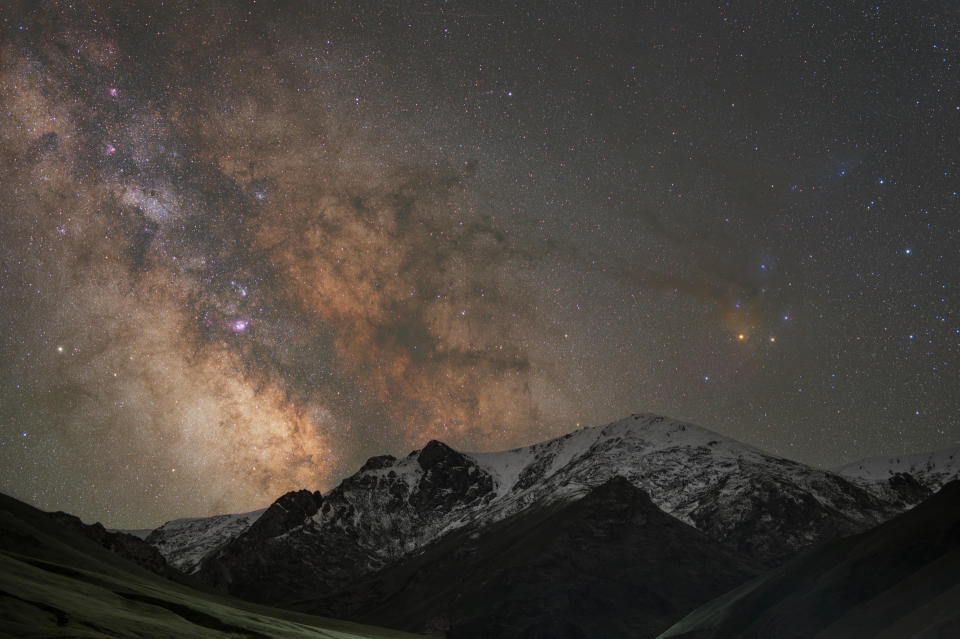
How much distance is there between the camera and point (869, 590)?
379ft

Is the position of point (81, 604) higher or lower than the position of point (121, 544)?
lower

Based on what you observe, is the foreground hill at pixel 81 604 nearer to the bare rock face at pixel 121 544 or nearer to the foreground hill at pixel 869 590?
the bare rock face at pixel 121 544

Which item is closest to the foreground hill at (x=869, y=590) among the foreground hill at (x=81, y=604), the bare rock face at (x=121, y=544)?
the foreground hill at (x=81, y=604)

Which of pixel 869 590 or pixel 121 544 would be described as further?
pixel 121 544

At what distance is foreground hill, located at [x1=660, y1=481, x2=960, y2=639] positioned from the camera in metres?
Result: 92.8

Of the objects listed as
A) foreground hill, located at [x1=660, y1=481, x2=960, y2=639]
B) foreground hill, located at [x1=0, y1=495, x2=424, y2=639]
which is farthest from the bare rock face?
foreground hill, located at [x1=660, y1=481, x2=960, y2=639]

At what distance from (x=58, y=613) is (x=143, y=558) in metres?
145

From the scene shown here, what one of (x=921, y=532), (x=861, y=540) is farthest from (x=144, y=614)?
(x=861, y=540)

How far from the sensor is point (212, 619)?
7400cm

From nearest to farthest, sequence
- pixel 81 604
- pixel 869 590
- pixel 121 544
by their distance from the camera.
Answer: pixel 81 604 → pixel 869 590 → pixel 121 544

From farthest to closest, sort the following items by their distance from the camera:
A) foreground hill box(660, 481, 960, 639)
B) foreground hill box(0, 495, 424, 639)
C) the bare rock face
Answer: the bare rock face < foreground hill box(660, 481, 960, 639) < foreground hill box(0, 495, 424, 639)

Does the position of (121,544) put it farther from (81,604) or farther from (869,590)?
(869,590)

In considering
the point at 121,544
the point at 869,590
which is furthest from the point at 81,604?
the point at 121,544

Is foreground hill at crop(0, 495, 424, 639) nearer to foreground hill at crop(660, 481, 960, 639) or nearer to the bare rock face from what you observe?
the bare rock face
